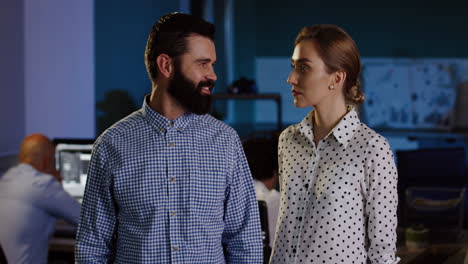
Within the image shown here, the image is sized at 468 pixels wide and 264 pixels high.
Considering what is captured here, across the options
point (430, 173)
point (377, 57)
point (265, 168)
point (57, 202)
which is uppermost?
point (377, 57)

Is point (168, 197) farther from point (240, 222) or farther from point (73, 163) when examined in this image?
point (73, 163)

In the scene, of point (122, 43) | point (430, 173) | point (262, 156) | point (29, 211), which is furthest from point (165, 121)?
point (122, 43)

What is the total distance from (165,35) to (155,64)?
7 cm

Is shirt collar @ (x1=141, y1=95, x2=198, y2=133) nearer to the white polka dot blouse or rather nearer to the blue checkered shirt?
the blue checkered shirt

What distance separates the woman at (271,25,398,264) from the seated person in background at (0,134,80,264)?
1.58m

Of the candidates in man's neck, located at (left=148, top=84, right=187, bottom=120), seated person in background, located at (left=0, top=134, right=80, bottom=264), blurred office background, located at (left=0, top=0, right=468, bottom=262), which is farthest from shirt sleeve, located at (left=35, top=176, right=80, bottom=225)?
blurred office background, located at (left=0, top=0, right=468, bottom=262)

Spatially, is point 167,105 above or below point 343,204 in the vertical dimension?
above

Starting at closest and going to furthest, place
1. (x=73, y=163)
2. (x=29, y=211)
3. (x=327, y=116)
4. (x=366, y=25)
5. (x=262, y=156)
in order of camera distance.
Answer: (x=327, y=116), (x=262, y=156), (x=29, y=211), (x=73, y=163), (x=366, y=25)

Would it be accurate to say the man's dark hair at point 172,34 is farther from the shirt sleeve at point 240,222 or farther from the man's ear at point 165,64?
the shirt sleeve at point 240,222

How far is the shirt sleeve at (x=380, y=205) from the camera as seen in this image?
1755 millimetres

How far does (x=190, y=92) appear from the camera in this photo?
1.60m

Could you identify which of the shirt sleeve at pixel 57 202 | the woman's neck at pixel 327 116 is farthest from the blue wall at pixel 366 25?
the woman's neck at pixel 327 116

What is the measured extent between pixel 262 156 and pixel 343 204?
3.54 feet

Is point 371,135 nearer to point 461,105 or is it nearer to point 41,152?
point 41,152
